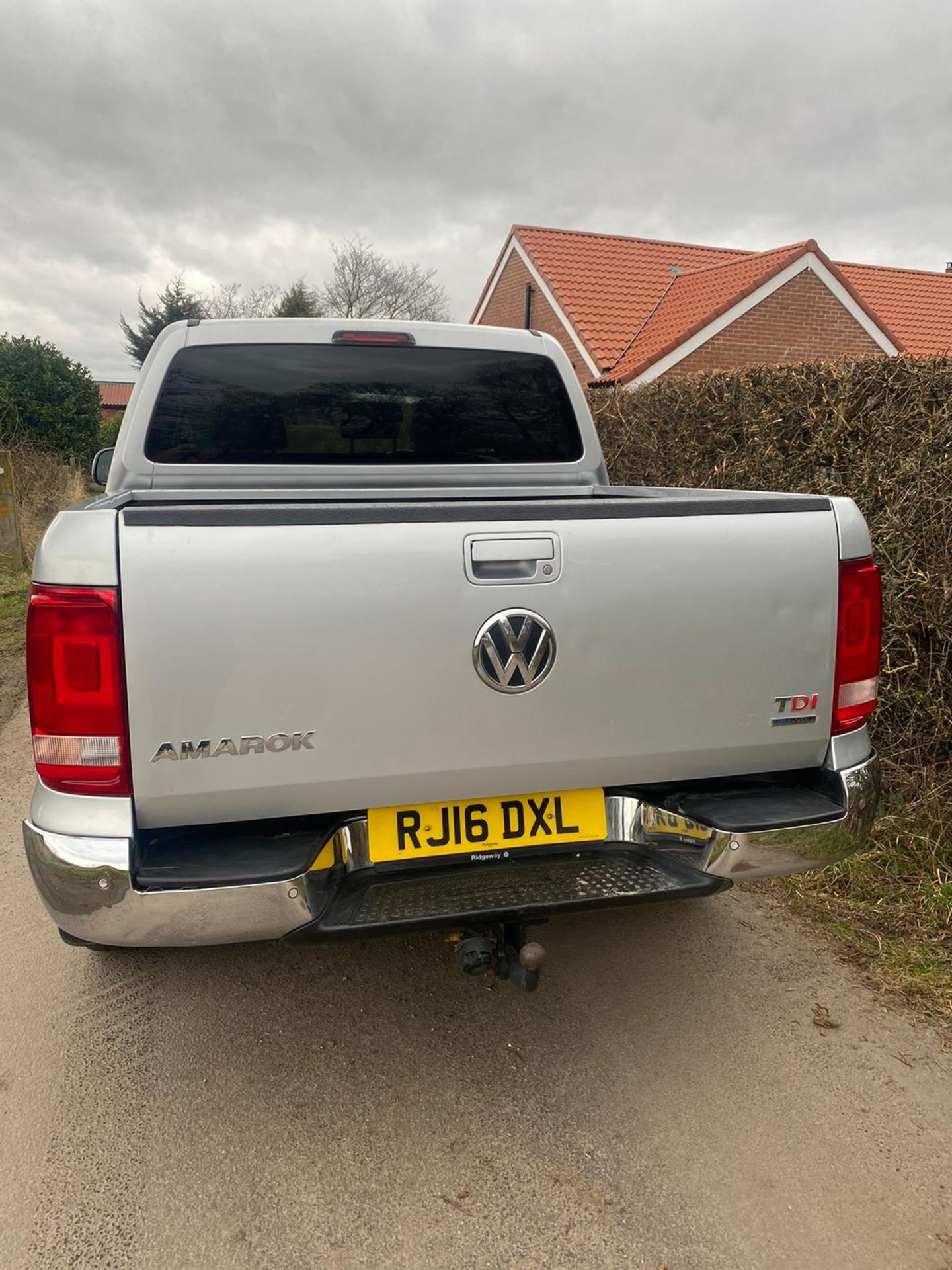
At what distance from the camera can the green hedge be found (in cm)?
350

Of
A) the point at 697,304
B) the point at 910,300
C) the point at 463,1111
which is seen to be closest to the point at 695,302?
the point at 697,304

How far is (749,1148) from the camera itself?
214cm

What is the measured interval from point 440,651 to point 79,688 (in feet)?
2.63

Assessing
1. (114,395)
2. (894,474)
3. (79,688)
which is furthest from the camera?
(114,395)

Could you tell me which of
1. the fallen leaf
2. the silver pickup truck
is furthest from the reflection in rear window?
the fallen leaf

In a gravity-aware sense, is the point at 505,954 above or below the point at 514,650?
below

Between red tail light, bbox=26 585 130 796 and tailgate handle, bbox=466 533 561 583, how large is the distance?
80 centimetres

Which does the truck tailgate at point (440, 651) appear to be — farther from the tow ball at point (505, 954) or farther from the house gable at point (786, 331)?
the house gable at point (786, 331)

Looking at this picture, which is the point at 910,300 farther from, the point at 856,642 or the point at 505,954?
the point at 505,954

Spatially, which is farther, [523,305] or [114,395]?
[114,395]

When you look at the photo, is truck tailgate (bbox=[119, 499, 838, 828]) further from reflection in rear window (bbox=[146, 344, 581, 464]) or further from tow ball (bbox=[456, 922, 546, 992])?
reflection in rear window (bbox=[146, 344, 581, 464])

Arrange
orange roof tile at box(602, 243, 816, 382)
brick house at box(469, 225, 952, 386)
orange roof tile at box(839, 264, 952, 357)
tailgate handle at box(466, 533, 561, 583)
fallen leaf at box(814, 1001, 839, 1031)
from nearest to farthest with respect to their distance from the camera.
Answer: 1. tailgate handle at box(466, 533, 561, 583)
2. fallen leaf at box(814, 1001, 839, 1031)
3. orange roof tile at box(602, 243, 816, 382)
4. brick house at box(469, 225, 952, 386)
5. orange roof tile at box(839, 264, 952, 357)

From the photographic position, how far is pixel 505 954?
2.30 metres

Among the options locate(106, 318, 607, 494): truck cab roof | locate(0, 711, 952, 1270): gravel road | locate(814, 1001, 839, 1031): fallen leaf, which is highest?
locate(106, 318, 607, 494): truck cab roof
